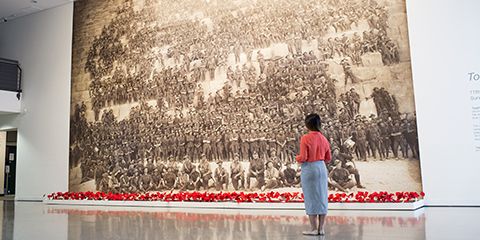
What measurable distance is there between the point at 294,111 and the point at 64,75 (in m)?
11.3

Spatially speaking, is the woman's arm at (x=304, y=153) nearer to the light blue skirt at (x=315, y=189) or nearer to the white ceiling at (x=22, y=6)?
the light blue skirt at (x=315, y=189)

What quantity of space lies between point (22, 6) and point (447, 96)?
1861cm

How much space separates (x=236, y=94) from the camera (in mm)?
14086

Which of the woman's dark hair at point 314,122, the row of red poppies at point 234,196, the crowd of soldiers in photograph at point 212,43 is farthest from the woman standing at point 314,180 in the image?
the crowd of soldiers in photograph at point 212,43

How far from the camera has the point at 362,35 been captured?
12.3m

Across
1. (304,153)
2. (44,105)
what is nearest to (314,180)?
(304,153)

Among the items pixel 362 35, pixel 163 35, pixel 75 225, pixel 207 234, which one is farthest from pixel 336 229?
pixel 163 35

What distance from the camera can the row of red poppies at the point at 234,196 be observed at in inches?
421

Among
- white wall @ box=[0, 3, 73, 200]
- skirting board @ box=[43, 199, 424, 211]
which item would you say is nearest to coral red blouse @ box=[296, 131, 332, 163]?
skirting board @ box=[43, 199, 424, 211]

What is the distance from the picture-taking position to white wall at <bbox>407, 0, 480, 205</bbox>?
10.5 metres

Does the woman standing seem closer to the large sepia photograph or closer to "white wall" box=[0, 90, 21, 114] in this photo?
the large sepia photograph

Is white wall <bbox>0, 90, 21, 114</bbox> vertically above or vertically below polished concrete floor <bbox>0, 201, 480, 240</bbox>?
above

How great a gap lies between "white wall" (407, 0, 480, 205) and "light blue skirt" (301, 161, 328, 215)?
20.0 ft

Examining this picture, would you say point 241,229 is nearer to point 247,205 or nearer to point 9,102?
point 247,205
